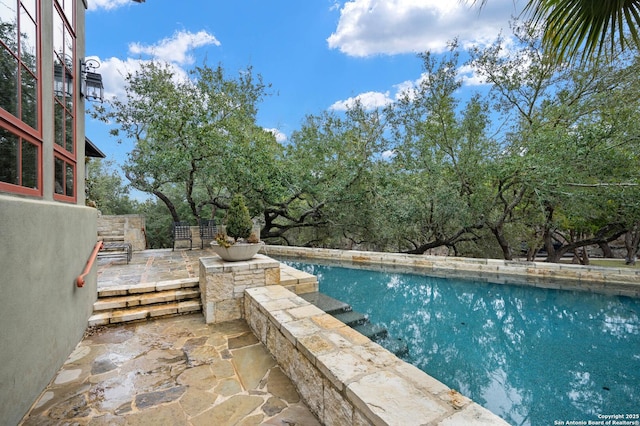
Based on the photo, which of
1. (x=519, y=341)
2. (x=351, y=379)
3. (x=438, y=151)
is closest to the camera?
(x=351, y=379)

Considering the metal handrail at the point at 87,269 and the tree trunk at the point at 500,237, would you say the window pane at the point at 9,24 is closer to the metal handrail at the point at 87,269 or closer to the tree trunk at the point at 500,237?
the metal handrail at the point at 87,269

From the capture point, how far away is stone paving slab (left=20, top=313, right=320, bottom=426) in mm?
2014

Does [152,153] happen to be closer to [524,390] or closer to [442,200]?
[442,200]

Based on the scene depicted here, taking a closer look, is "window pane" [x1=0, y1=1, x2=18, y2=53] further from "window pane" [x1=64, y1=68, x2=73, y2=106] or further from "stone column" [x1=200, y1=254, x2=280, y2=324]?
"stone column" [x1=200, y1=254, x2=280, y2=324]

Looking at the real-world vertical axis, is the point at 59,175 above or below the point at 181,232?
above

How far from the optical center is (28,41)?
2.24 m

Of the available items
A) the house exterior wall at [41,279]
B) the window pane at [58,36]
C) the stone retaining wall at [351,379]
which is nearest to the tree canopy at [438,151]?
the window pane at [58,36]

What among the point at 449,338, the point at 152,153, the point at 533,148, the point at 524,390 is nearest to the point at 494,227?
the point at 533,148

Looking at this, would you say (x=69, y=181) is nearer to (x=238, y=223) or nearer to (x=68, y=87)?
(x=68, y=87)

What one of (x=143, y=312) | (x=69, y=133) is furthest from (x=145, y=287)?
(x=69, y=133)

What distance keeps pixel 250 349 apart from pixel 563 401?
10.3 ft

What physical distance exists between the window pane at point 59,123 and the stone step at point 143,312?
7.27ft

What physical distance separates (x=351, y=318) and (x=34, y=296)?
3606 millimetres

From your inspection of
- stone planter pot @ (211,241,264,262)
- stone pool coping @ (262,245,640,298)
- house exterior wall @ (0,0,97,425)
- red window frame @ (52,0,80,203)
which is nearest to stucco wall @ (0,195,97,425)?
house exterior wall @ (0,0,97,425)
